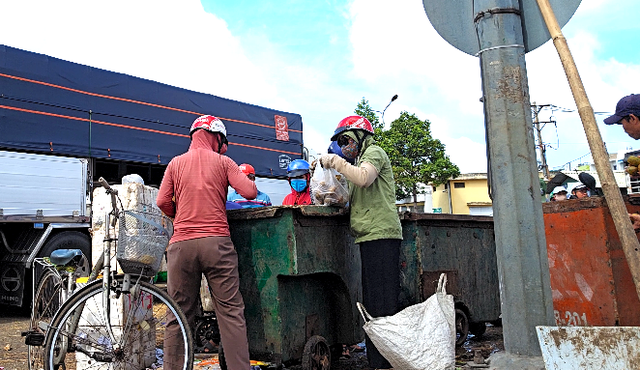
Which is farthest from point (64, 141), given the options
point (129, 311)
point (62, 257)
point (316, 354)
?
point (316, 354)

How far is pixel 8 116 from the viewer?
8.09 metres

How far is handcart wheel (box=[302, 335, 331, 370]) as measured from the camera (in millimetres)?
3586

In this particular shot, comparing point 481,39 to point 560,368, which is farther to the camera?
point 481,39

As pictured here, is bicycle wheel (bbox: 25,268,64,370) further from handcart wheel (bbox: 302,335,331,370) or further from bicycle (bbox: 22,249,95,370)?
handcart wheel (bbox: 302,335,331,370)

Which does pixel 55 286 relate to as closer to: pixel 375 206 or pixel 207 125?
pixel 207 125

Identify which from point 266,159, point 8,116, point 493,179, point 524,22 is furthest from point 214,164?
point 266,159

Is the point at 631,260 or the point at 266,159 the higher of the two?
the point at 266,159

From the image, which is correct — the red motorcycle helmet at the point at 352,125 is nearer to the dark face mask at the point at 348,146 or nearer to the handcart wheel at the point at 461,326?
the dark face mask at the point at 348,146

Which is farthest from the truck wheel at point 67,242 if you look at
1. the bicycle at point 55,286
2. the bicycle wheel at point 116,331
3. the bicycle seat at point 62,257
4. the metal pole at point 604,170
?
the metal pole at point 604,170

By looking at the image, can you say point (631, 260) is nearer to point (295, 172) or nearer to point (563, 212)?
point (563, 212)

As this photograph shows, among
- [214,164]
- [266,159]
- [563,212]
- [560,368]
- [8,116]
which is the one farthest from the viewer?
[266,159]

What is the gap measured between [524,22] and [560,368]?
1862 millimetres

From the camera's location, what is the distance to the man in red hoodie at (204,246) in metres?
3.31

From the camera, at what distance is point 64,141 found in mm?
8852
